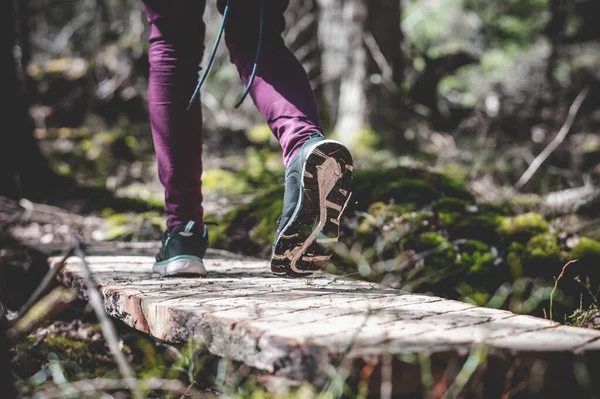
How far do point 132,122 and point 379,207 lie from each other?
20.4 ft

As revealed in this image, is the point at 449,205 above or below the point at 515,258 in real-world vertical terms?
above

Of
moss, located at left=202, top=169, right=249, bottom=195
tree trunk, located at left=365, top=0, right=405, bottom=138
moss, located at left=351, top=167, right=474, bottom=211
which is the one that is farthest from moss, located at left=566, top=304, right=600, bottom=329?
tree trunk, located at left=365, top=0, right=405, bottom=138

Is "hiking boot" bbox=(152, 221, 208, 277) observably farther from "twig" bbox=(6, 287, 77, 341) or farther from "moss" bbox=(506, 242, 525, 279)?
"moss" bbox=(506, 242, 525, 279)

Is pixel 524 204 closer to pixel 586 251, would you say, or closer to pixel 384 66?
→ pixel 586 251

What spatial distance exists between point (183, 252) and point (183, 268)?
0.07 meters

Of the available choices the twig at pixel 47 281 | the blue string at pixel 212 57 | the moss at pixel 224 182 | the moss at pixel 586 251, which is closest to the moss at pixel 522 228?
the moss at pixel 586 251

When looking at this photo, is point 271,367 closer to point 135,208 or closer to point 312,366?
point 312,366

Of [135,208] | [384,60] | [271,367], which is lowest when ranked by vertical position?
[135,208]

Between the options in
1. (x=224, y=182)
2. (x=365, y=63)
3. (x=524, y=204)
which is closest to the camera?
(x=524, y=204)

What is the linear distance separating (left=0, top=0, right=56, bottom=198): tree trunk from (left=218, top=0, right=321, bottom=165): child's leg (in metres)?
3.48

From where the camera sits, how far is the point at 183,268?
2311mm

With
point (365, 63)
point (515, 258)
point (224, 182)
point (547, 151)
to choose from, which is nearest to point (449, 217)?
point (515, 258)

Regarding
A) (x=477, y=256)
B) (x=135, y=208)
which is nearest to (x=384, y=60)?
(x=135, y=208)

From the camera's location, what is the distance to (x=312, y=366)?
50.1 inches
